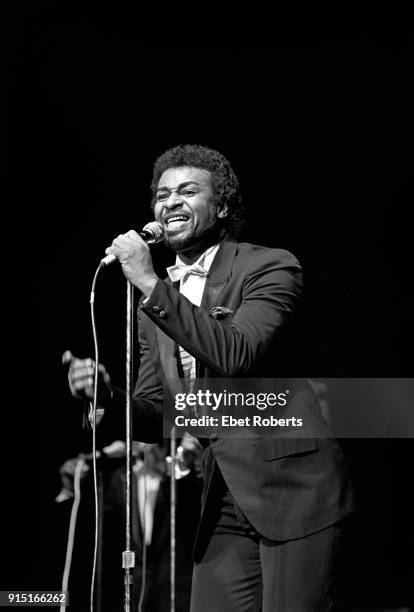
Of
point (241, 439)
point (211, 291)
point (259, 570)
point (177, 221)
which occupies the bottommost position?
point (259, 570)

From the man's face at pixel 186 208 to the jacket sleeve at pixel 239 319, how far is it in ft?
0.69

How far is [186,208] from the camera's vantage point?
6.74ft

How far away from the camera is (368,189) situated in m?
Result: 3.76

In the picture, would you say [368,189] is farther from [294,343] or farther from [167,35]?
[294,343]

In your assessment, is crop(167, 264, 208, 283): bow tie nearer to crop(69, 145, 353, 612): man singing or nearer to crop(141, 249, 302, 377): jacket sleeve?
crop(69, 145, 353, 612): man singing

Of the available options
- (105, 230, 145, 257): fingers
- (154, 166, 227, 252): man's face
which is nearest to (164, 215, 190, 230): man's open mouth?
(154, 166, 227, 252): man's face

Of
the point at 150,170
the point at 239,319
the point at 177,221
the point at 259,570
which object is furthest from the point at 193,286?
the point at 150,170

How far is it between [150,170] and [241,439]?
90.6 inches

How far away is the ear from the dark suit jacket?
253 millimetres

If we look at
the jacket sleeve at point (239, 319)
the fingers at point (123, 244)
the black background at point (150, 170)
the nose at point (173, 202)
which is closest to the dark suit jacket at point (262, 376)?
the jacket sleeve at point (239, 319)

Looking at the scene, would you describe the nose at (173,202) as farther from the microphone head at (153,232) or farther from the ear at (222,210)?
the microphone head at (153,232)

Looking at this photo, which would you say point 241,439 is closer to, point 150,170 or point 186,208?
point 186,208

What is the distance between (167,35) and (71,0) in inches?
16.9

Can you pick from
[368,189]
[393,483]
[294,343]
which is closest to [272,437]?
[294,343]
